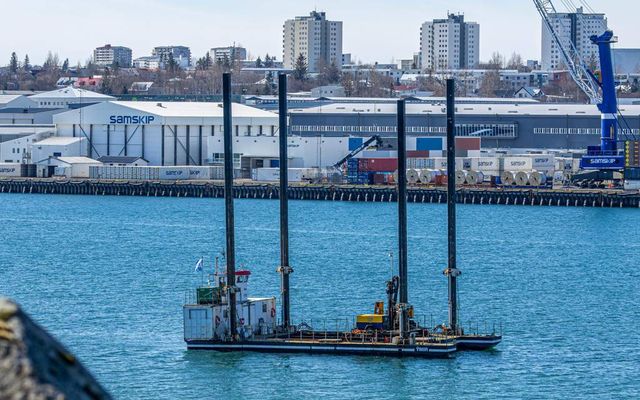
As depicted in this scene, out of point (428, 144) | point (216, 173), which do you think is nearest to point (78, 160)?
point (216, 173)

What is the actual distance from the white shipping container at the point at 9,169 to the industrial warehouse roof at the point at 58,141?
1.94 metres

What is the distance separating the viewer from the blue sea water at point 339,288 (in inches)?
829

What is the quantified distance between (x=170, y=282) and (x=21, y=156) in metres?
53.0

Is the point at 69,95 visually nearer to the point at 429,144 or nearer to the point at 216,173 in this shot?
→ the point at 216,173

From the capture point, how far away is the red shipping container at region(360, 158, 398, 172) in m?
78.6

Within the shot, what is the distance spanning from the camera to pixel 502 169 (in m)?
77.6

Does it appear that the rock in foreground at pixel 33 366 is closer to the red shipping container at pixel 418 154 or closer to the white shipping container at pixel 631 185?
the white shipping container at pixel 631 185

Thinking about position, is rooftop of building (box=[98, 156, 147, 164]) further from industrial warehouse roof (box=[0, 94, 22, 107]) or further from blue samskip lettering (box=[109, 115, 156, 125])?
industrial warehouse roof (box=[0, 94, 22, 107])

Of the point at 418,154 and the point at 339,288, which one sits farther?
the point at 418,154

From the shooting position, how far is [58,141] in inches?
3344

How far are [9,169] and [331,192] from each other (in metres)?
21.7

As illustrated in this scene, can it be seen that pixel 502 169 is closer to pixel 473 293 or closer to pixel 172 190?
pixel 172 190

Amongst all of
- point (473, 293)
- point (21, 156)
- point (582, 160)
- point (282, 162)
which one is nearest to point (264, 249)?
point (473, 293)

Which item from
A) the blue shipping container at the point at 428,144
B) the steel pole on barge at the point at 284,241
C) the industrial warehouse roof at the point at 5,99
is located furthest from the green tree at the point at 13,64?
the steel pole on barge at the point at 284,241
